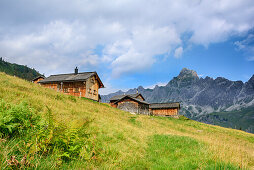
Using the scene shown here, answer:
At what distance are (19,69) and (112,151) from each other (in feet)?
703

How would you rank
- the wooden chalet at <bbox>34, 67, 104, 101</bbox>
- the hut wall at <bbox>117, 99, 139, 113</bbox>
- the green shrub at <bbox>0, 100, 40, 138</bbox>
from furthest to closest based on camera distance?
the hut wall at <bbox>117, 99, 139, 113</bbox>, the wooden chalet at <bbox>34, 67, 104, 101</bbox>, the green shrub at <bbox>0, 100, 40, 138</bbox>

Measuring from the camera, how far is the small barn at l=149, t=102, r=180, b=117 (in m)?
53.2

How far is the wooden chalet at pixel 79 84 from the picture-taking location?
36250 mm

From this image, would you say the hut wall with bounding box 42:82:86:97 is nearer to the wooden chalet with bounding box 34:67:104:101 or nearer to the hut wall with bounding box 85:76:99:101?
the wooden chalet with bounding box 34:67:104:101

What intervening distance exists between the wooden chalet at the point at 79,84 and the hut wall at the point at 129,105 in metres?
9.92

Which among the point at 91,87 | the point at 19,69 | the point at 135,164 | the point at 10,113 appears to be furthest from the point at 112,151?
the point at 19,69

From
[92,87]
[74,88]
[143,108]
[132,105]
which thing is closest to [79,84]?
[74,88]

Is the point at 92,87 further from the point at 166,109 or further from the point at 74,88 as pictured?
the point at 166,109

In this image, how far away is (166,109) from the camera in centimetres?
5519

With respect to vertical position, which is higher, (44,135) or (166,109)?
(44,135)

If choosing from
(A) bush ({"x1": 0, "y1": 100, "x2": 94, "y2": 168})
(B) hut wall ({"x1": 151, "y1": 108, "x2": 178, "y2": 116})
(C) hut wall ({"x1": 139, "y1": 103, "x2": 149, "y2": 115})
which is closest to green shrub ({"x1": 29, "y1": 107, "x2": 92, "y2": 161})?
(A) bush ({"x1": 0, "y1": 100, "x2": 94, "y2": 168})

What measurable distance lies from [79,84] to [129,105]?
16.7 meters

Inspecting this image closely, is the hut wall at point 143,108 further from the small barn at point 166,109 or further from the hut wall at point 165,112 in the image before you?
the hut wall at point 165,112

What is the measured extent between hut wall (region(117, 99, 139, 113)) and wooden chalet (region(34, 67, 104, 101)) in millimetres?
9920
